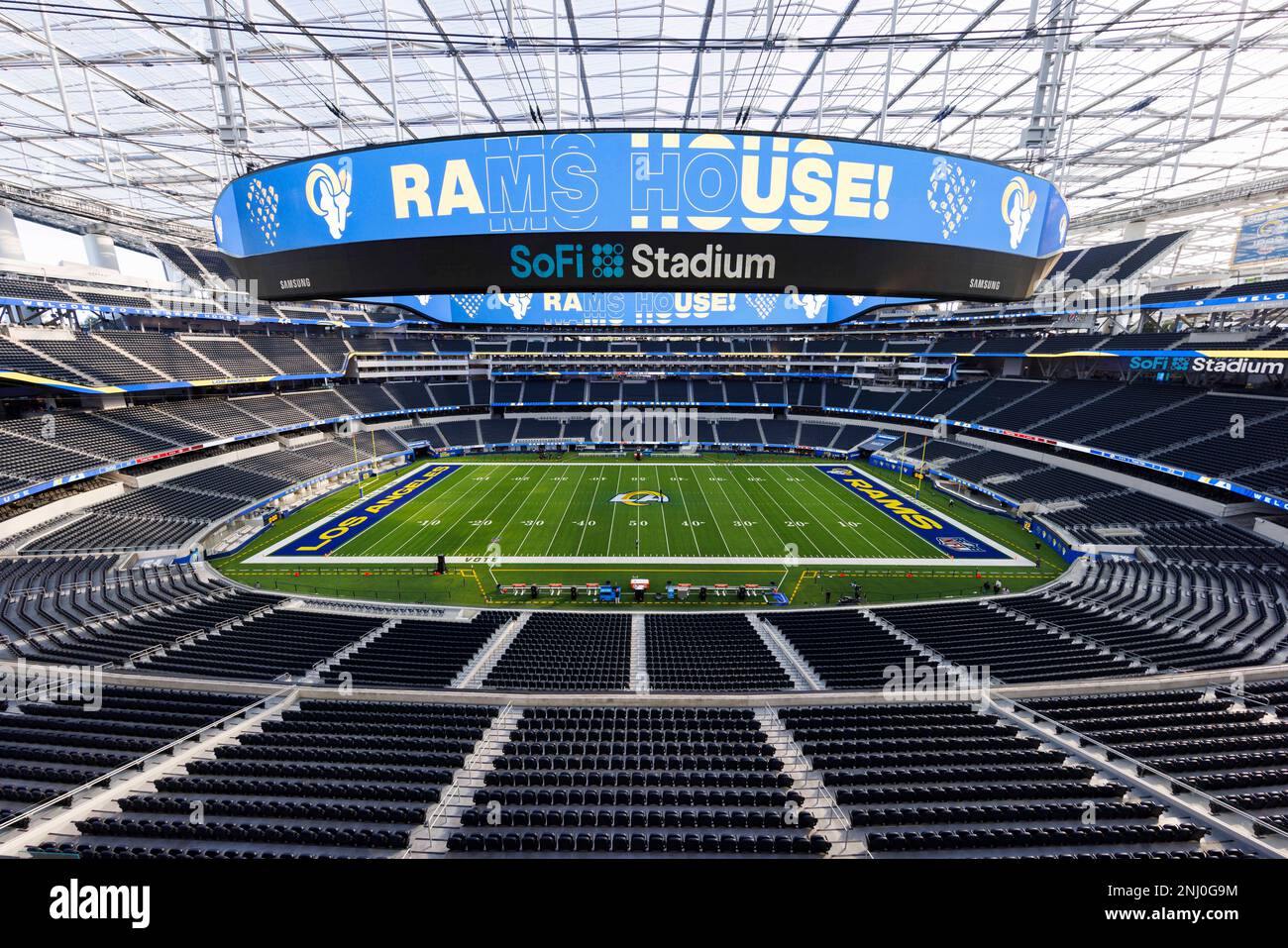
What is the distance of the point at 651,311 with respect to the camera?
51.0ft

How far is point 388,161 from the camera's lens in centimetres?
629

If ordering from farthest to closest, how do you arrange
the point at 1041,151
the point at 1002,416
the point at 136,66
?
the point at 1002,416
the point at 136,66
the point at 1041,151

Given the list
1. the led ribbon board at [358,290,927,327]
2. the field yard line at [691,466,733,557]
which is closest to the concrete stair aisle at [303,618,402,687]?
the led ribbon board at [358,290,927,327]

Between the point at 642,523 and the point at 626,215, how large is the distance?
28417 millimetres

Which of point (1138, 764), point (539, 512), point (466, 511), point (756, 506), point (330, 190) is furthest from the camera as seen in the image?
point (756, 506)

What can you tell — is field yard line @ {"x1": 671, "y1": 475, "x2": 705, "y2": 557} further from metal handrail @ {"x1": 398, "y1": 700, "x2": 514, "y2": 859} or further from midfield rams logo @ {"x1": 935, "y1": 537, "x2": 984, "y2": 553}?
metal handrail @ {"x1": 398, "y1": 700, "x2": 514, "y2": 859}

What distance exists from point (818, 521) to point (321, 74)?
35193mm

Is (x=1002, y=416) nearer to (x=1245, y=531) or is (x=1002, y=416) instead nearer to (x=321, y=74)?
(x=1245, y=531)

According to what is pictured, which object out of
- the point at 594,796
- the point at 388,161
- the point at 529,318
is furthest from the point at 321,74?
the point at 594,796

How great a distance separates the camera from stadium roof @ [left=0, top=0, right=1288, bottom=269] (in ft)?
59.2

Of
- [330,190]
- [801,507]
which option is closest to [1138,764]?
[330,190]

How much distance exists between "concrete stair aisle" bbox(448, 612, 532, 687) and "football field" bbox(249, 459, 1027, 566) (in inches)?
317

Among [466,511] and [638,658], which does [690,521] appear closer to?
[466,511]

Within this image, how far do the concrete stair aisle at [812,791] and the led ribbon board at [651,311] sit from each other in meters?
9.80
